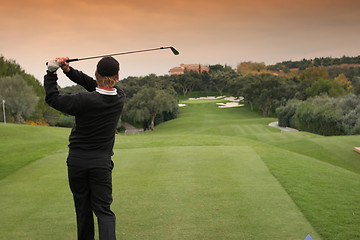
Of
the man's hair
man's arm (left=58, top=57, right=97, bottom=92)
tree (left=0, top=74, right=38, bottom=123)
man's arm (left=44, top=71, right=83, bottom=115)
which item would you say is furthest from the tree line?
man's arm (left=44, top=71, right=83, bottom=115)

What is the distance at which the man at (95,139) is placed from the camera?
3539 mm

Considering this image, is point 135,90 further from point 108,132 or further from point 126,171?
point 108,132

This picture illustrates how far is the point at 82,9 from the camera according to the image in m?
33.0

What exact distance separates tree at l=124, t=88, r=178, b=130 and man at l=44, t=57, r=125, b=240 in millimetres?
51871

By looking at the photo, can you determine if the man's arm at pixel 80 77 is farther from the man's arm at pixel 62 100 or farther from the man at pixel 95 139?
the man's arm at pixel 62 100

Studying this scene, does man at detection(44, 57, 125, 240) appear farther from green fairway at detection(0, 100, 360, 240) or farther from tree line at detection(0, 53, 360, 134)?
tree line at detection(0, 53, 360, 134)

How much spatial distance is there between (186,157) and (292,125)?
39.5 m

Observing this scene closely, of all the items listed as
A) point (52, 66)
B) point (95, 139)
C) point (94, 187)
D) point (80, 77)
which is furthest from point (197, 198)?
point (52, 66)

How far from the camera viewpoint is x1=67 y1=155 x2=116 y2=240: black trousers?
11.9ft

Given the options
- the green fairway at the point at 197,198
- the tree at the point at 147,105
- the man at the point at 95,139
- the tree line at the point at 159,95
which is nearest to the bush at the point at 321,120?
the tree line at the point at 159,95

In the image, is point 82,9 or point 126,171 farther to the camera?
point 82,9

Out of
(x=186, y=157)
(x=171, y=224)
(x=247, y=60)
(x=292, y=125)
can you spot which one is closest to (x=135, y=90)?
(x=292, y=125)

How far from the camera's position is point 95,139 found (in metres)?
3.66

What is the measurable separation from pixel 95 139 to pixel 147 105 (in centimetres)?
5439
